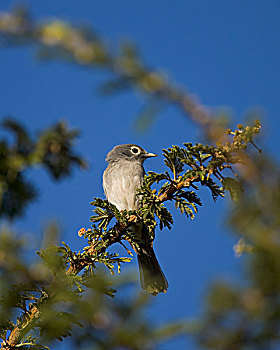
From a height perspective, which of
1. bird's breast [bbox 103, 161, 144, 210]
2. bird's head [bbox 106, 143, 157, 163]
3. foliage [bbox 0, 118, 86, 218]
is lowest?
foliage [bbox 0, 118, 86, 218]

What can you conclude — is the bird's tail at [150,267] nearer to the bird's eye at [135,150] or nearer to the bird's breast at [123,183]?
A: the bird's breast at [123,183]

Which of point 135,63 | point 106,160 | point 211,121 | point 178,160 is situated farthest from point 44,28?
point 106,160

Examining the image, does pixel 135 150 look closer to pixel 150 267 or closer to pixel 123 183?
pixel 123 183

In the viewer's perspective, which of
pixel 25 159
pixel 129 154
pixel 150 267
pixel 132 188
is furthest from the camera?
pixel 129 154

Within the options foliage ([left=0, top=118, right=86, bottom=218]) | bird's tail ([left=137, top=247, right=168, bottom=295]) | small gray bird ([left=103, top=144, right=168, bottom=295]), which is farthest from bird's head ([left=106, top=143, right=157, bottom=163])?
foliage ([left=0, top=118, right=86, bottom=218])

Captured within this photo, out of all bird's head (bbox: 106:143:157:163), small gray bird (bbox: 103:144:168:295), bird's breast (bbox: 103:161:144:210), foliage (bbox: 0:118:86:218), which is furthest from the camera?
bird's head (bbox: 106:143:157:163)

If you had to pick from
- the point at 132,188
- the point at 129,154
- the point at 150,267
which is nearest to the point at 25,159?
the point at 150,267

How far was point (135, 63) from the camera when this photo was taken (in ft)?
5.01

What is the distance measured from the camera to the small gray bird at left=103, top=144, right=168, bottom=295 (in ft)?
21.8

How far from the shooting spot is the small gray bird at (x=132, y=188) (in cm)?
664

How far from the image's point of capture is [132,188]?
782cm

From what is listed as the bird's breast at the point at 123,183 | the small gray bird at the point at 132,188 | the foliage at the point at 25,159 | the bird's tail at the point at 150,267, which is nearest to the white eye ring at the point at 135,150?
the small gray bird at the point at 132,188

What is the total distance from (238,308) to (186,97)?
730 millimetres

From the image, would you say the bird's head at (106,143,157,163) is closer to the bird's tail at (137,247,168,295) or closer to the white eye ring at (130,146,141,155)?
the white eye ring at (130,146,141,155)
